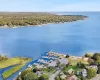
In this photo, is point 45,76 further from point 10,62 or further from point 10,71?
point 10,62

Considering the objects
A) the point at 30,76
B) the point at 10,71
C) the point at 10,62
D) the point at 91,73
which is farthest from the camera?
the point at 10,62

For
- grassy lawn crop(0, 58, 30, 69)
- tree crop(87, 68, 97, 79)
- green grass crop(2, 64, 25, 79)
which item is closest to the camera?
tree crop(87, 68, 97, 79)

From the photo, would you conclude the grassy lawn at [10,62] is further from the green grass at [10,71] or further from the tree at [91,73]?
the tree at [91,73]

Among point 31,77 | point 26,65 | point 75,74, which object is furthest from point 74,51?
point 31,77

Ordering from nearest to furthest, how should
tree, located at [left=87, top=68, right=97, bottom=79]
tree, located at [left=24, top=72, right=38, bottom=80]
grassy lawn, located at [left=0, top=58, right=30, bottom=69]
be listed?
1. tree, located at [left=24, top=72, right=38, bottom=80]
2. tree, located at [left=87, top=68, right=97, bottom=79]
3. grassy lawn, located at [left=0, top=58, right=30, bottom=69]

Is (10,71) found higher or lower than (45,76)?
lower

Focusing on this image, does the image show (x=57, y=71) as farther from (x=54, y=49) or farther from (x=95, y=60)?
(x=54, y=49)

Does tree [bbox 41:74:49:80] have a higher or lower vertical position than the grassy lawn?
higher

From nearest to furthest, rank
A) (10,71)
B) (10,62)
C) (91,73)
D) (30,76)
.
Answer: (30,76), (91,73), (10,71), (10,62)

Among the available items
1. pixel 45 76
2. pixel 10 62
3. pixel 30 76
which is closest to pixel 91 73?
pixel 45 76

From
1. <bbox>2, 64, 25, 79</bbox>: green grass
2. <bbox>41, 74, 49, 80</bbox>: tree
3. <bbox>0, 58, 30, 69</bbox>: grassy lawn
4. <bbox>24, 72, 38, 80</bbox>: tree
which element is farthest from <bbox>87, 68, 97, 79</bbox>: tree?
<bbox>0, 58, 30, 69</bbox>: grassy lawn

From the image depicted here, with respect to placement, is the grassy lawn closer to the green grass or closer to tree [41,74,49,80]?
the green grass
